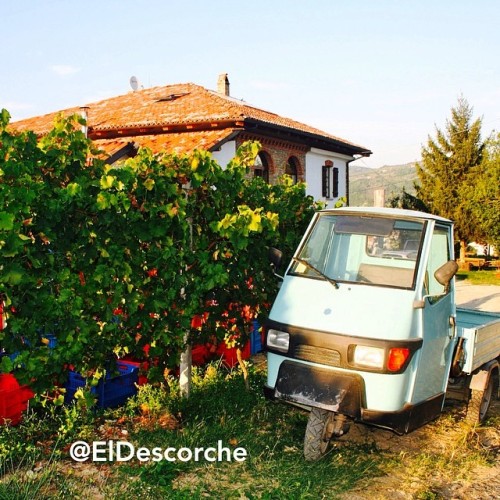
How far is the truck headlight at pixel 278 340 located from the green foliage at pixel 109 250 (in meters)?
0.78

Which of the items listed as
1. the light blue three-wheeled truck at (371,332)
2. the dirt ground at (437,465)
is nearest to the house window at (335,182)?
the dirt ground at (437,465)

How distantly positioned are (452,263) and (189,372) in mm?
3090

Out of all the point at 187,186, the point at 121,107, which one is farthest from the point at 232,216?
the point at 121,107

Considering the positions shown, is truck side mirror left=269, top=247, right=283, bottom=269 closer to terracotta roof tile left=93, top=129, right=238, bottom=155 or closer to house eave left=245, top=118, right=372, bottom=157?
terracotta roof tile left=93, top=129, right=238, bottom=155

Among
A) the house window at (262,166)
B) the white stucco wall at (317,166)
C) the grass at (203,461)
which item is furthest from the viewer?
the white stucco wall at (317,166)

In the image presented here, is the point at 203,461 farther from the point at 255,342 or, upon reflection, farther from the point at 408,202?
the point at 408,202

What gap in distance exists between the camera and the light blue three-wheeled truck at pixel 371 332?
4691 mm

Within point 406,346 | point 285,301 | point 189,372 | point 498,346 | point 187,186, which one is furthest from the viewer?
point 498,346

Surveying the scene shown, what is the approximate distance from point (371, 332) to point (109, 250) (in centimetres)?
234

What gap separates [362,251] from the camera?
6324mm

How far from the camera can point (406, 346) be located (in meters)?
4.68

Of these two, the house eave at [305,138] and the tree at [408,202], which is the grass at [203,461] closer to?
the house eave at [305,138]

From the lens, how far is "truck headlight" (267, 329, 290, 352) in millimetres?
5129

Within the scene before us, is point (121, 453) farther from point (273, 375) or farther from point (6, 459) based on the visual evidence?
point (273, 375)
